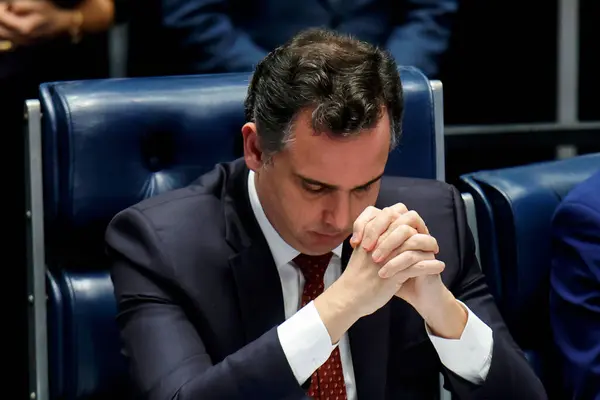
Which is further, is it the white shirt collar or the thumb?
the thumb

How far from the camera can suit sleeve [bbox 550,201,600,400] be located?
1.51m

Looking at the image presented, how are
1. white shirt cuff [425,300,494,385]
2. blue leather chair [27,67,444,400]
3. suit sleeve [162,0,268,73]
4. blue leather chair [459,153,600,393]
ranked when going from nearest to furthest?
white shirt cuff [425,300,494,385] < blue leather chair [27,67,444,400] < blue leather chair [459,153,600,393] < suit sleeve [162,0,268,73]

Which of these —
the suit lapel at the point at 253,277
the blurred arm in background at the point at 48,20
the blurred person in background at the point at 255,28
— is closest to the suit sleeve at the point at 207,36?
the blurred person in background at the point at 255,28

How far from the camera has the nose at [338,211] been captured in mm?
1290

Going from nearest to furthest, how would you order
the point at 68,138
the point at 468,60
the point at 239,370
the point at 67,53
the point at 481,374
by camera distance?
the point at 239,370
the point at 481,374
the point at 68,138
the point at 67,53
the point at 468,60

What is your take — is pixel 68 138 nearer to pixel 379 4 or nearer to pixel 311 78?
pixel 311 78

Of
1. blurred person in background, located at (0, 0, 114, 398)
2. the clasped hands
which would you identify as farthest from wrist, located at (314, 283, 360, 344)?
→ blurred person in background, located at (0, 0, 114, 398)

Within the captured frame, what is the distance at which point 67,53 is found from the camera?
193 cm

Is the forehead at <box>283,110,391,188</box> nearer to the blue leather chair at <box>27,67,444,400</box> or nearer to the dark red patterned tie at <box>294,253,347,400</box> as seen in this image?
the dark red patterned tie at <box>294,253,347,400</box>

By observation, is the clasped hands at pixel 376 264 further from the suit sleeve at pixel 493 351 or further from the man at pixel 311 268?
the suit sleeve at pixel 493 351

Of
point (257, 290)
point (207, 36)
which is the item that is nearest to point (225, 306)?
point (257, 290)

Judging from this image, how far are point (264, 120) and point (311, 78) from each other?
86mm

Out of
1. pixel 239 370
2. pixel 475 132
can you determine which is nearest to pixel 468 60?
pixel 475 132

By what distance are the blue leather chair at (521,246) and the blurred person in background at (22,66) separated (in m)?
0.73
